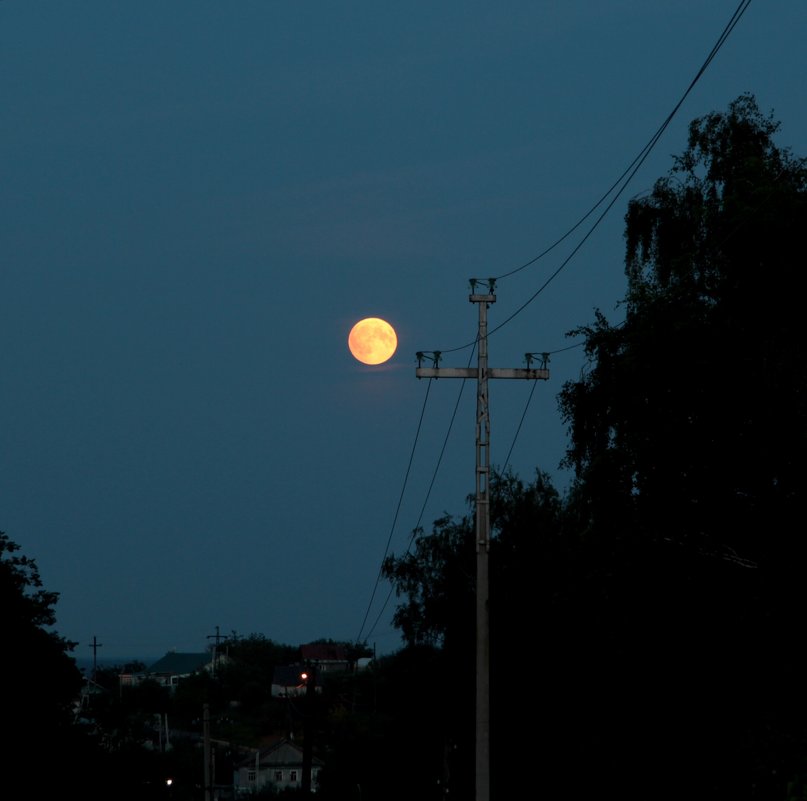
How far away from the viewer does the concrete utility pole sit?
77.5 feet

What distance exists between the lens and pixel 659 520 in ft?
82.4

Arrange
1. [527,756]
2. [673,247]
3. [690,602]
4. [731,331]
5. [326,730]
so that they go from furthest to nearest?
[326,730]
[527,756]
[673,247]
[690,602]
[731,331]

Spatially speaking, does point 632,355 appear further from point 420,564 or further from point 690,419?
point 420,564

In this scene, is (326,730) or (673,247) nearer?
(673,247)

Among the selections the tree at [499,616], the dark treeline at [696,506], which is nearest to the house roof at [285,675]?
the tree at [499,616]

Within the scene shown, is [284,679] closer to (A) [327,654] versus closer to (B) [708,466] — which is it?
(A) [327,654]

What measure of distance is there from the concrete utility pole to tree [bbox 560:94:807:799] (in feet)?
6.76

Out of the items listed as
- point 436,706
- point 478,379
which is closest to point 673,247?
point 478,379

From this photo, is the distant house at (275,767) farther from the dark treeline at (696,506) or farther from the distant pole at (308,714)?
the dark treeline at (696,506)

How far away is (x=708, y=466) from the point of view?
2436 centimetres

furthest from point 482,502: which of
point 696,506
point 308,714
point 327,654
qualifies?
point 327,654

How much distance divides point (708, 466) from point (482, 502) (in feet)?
13.3

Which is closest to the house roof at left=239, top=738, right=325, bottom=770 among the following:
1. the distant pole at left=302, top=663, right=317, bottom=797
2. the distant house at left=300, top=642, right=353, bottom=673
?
the distant pole at left=302, top=663, right=317, bottom=797

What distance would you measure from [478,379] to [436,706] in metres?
26.4
